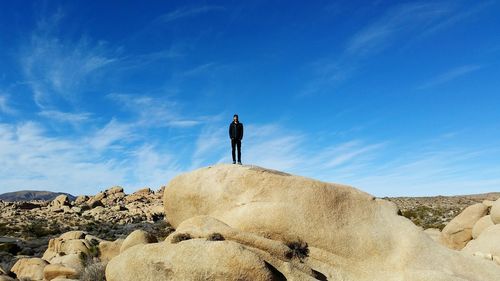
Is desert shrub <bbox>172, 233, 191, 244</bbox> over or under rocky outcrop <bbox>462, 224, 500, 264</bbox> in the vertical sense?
over

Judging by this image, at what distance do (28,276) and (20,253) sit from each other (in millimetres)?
17449

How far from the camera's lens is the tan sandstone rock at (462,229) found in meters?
28.6

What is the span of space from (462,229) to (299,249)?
18.2 m

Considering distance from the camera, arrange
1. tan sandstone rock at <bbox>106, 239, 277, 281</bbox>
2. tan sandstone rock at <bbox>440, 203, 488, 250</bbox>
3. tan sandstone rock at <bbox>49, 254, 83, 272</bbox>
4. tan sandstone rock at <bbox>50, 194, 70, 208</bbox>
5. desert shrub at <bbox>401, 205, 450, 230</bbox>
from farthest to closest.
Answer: tan sandstone rock at <bbox>50, 194, 70, 208</bbox>, desert shrub at <bbox>401, 205, 450, 230</bbox>, tan sandstone rock at <bbox>440, 203, 488, 250</bbox>, tan sandstone rock at <bbox>49, 254, 83, 272</bbox>, tan sandstone rock at <bbox>106, 239, 277, 281</bbox>

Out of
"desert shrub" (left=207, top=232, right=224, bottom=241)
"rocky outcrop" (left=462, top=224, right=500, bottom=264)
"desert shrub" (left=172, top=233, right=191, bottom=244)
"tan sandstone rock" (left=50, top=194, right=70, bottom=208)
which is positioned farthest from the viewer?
"tan sandstone rock" (left=50, top=194, right=70, bottom=208)

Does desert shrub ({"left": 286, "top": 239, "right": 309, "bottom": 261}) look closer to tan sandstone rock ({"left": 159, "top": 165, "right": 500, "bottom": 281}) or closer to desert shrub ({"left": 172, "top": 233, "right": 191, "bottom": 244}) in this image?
tan sandstone rock ({"left": 159, "top": 165, "right": 500, "bottom": 281})

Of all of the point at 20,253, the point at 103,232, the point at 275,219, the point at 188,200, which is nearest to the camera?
the point at 275,219

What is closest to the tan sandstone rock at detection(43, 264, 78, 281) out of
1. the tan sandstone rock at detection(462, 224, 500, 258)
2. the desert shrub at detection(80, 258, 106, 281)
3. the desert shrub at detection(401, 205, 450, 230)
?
the desert shrub at detection(80, 258, 106, 281)

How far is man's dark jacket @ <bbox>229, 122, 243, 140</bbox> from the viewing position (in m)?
20.6

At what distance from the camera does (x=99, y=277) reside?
19.7 metres

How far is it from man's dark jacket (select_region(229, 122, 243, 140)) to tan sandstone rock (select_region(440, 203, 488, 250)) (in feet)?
Answer: 55.1

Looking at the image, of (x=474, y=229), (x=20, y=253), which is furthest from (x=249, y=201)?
(x=20, y=253)

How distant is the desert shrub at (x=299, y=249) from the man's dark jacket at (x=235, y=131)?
6633mm

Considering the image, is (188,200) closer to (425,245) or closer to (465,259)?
(425,245)
